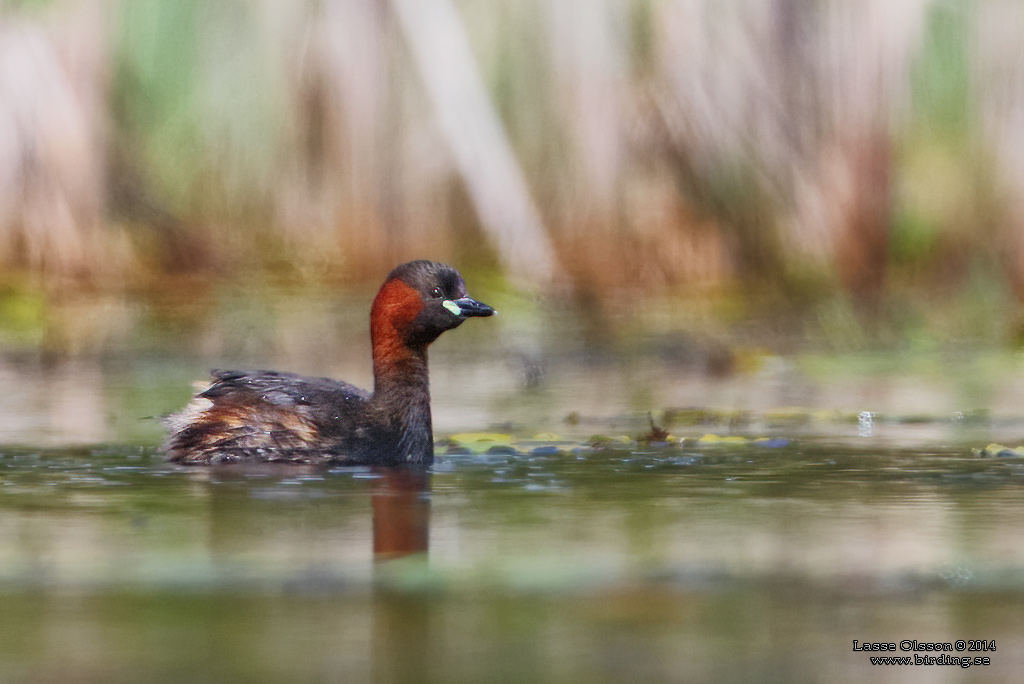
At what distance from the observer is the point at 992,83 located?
11094 mm

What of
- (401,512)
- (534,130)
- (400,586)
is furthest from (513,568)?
(534,130)

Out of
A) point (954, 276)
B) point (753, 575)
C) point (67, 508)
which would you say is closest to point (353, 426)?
point (67, 508)

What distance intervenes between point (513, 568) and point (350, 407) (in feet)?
8.60

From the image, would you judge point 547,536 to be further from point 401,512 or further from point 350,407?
point 350,407

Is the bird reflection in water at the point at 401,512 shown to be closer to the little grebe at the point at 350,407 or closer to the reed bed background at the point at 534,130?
the little grebe at the point at 350,407

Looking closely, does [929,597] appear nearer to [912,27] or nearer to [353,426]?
[353,426]

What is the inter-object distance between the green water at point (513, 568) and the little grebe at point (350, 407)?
28 cm

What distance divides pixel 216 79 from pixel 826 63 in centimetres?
366

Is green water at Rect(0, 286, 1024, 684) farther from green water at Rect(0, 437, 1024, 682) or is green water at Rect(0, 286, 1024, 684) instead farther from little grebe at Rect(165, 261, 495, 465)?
little grebe at Rect(165, 261, 495, 465)

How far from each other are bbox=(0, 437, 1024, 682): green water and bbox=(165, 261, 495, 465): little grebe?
28cm

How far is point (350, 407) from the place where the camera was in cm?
721

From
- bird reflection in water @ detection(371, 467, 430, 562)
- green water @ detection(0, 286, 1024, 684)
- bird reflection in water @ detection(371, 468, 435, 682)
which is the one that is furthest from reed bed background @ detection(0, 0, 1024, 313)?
bird reflection in water @ detection(371, 468, 435, 682)

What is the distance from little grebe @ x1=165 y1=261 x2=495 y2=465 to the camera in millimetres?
6973

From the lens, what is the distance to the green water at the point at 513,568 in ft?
12.4
